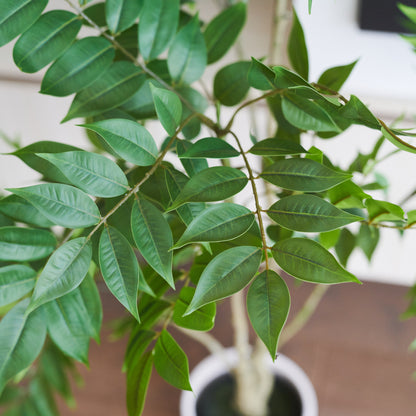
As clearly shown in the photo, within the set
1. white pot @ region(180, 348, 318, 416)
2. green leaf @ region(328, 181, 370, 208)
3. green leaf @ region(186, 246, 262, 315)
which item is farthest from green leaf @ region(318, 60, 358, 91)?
white pot @ region(180, 348, 318, 416)

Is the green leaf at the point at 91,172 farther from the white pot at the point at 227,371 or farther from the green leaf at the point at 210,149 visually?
the white pot at the point at 227,371

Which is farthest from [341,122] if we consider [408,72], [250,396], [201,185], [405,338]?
[405,338]

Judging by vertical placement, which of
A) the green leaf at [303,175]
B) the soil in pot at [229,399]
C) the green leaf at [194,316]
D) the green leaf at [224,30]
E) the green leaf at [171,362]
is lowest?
the soil in pot at [229,399]

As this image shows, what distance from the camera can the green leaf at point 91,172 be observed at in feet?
1.09

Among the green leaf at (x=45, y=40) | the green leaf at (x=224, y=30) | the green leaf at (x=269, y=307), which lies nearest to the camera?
the green leaf at (x=269, y=307)

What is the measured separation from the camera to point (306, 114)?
0.36 metres

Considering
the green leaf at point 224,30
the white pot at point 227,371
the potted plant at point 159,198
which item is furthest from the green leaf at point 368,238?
the white pot at point 227,371

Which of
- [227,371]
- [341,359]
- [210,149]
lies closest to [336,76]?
[210,149]

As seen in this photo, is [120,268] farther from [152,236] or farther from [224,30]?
[224,30]

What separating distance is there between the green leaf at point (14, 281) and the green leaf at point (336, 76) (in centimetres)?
33

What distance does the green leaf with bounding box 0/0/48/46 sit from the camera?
384 mm

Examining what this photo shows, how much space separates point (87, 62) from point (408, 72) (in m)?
0.66

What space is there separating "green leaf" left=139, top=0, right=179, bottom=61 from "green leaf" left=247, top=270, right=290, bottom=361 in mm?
274

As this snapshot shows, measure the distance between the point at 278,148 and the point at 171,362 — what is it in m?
0.20
